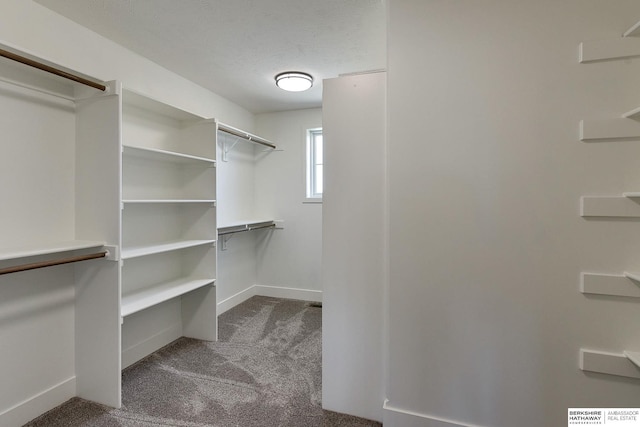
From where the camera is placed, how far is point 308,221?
3.87m

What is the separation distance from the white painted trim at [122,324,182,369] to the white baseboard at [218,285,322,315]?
0.83 metres

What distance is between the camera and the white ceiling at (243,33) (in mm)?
1764

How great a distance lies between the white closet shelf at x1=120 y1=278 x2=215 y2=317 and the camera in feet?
6.74

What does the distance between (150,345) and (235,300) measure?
1.20m

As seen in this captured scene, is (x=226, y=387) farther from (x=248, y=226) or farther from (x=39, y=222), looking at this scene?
(x=248, y=226)

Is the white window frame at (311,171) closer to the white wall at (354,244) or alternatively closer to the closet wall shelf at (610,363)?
the white wall at (354,244)

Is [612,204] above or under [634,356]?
above

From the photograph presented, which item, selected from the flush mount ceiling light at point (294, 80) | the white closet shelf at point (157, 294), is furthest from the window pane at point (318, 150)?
the white closet shelf at point (157, 294)

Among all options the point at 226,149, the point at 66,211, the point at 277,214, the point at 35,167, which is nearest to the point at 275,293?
the point at 277,214

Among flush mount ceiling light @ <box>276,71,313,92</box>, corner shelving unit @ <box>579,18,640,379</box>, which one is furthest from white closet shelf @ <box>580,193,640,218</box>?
flush mount ceiling light @ <box>276,71,313,92</box>

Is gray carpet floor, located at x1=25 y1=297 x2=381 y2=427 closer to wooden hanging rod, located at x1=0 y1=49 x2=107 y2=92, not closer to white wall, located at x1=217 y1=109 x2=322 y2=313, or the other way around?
white wall, located at x1=217 y1=109 x2=322 y2=313

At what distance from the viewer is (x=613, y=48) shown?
132 cm

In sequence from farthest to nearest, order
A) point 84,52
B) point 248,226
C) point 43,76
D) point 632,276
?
point 248,226 → point 84,52 → point 43,76 → point 632,276

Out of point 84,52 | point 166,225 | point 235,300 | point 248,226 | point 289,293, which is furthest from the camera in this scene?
point 289,293
